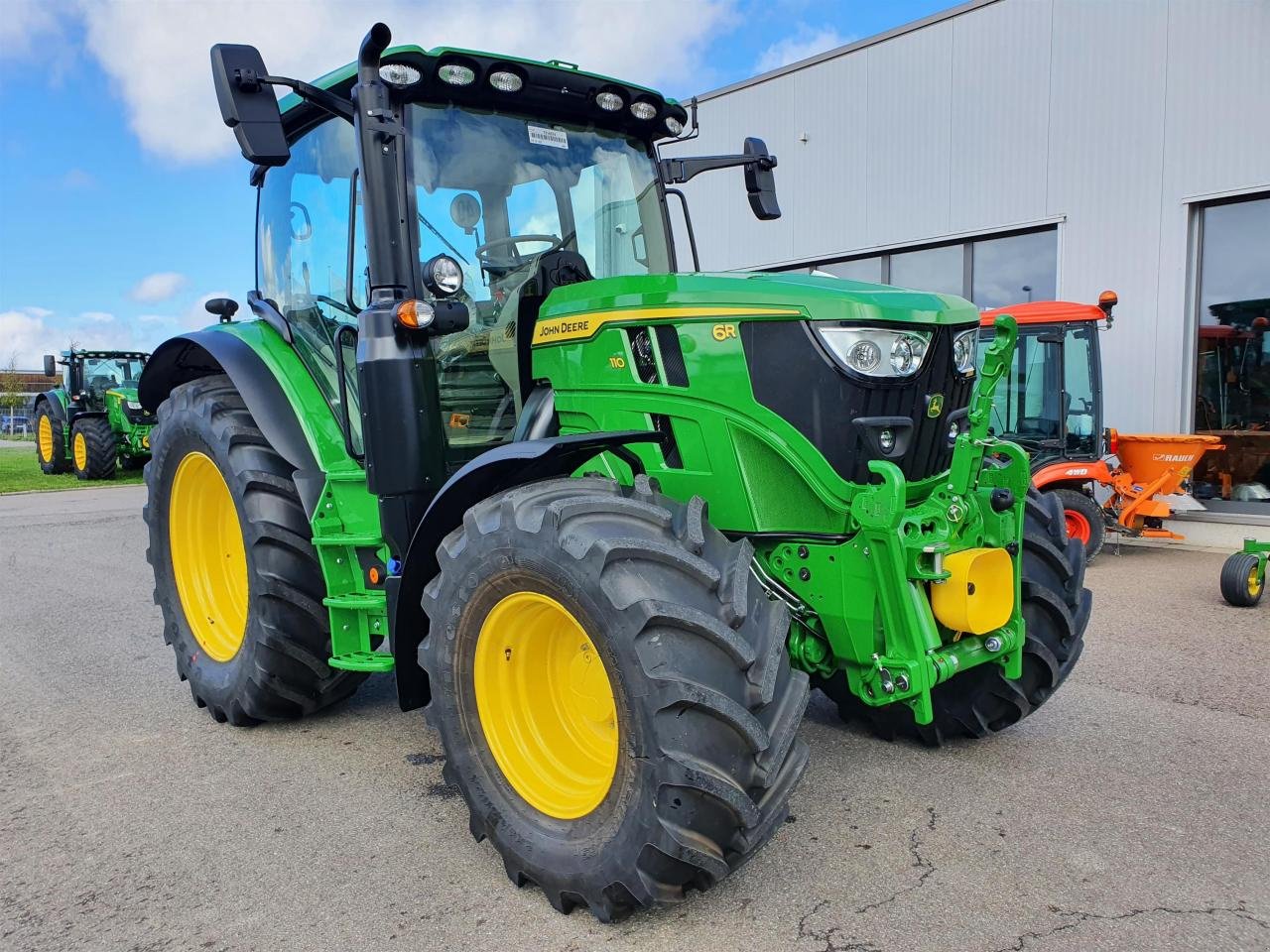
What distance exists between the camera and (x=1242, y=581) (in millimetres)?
6414

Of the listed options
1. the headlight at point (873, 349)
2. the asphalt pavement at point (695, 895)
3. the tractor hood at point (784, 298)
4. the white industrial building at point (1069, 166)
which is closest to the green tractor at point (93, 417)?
the white industrial building at point (1069, 166)

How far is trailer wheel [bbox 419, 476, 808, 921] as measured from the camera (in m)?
2.38

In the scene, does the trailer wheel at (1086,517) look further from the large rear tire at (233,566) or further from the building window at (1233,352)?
the large rear tire at (233,566)

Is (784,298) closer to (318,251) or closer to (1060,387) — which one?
(318,251)

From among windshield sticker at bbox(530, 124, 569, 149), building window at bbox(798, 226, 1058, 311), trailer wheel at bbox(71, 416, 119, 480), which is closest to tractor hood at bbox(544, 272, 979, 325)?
windshield sticker at bbox(530, 124, 569, 149)

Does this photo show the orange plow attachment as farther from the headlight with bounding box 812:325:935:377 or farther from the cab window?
the cab window

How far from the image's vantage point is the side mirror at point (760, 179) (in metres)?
4.24

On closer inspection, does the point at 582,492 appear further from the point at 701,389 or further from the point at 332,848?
the point at 332,848

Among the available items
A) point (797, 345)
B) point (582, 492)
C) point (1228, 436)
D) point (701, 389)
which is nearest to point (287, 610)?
point (582, 492)

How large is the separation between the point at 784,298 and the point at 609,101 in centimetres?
137

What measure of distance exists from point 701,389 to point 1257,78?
8.88 metres

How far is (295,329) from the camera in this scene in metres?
4.27

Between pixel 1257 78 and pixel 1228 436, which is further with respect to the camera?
pixel 1228 436

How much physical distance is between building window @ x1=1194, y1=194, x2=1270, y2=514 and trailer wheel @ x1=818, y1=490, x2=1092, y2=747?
7359 mm
